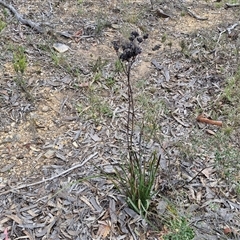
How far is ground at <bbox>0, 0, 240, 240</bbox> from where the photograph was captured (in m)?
2.29

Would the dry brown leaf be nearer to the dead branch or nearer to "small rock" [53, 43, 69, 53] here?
"small rock" [53, 43, 69, 53]

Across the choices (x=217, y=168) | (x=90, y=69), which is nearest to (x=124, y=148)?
(x=217, y=168)

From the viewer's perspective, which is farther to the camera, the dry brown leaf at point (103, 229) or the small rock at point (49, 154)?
the small rock at point (49, 154)

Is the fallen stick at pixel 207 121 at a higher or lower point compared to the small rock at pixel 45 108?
higher

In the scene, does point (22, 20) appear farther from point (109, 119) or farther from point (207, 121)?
point (207, 121)

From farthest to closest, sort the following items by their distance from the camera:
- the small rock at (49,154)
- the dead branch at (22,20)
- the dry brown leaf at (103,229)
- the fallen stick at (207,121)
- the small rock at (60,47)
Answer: the dead branch at (22,20) → the small rock at (60,47) → the fallen stick at (207,121) → the small rock at (49,154) → the dry brown leaf at (103,229)

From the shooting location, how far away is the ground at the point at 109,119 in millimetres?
2287

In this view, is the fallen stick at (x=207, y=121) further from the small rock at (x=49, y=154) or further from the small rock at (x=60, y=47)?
the small rock at (x=60, y=47)

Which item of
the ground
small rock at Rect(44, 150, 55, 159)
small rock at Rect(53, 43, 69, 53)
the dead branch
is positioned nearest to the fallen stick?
the ground

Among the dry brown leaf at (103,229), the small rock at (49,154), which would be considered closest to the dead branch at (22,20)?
the small rock at (49,154)

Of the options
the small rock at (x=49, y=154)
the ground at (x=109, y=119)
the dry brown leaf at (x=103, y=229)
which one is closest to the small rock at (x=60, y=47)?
the ground at (x=109, y=119)

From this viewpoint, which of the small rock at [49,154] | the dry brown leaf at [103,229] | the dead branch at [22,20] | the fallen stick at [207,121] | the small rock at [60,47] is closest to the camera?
the dry brown leaf at [103,229]

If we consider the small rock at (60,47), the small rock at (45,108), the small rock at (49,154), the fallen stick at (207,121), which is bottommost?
the small rock at (45,108)

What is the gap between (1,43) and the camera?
3621 mm
